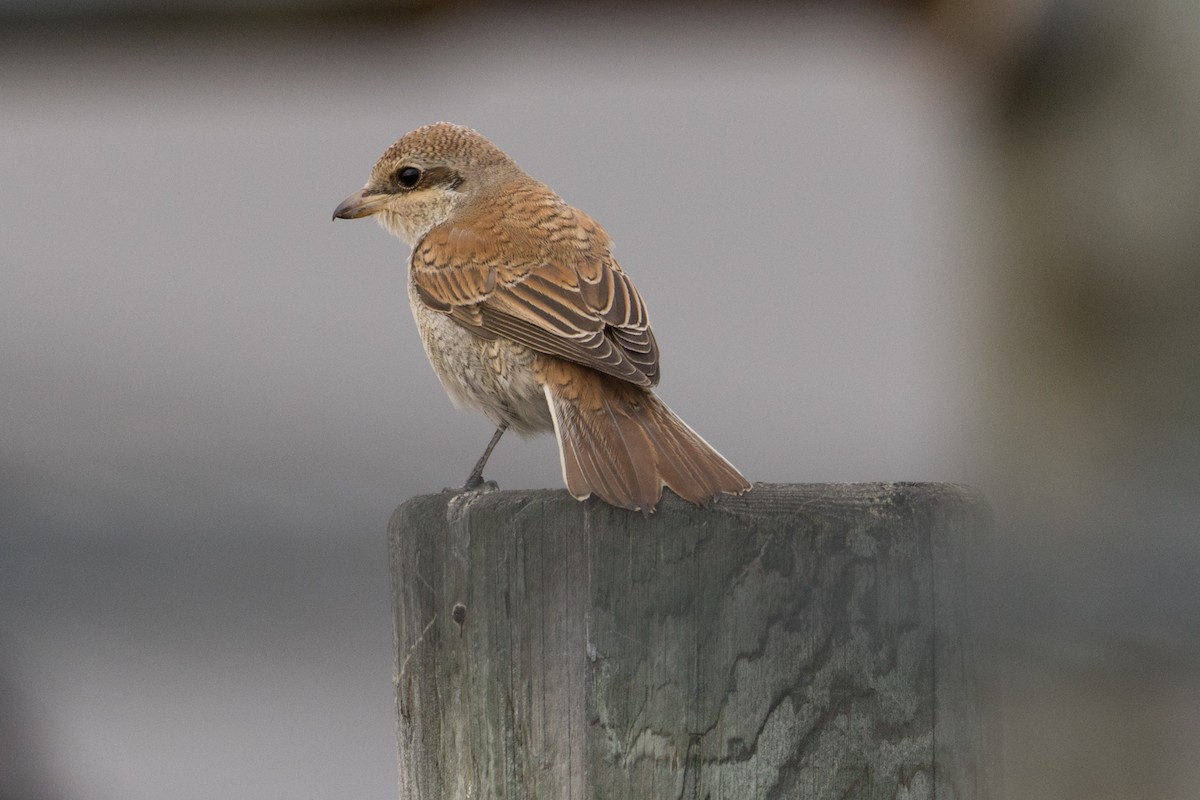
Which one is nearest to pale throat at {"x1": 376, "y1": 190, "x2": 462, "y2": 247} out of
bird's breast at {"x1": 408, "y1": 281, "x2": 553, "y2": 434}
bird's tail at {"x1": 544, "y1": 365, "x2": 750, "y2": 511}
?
bird's breast at {"x1": 408, "y1": 281, "x2": 553, "y2": 434}

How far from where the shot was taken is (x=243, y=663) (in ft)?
3.33

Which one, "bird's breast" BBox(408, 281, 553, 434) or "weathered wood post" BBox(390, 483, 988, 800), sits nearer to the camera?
"weathered wood post" BBox(390, 483, 988, 800)

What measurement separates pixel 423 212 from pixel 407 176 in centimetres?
14

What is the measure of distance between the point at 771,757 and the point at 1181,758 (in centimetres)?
83

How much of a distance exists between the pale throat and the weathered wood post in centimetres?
297

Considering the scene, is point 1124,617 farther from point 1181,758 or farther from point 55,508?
point 1181,758

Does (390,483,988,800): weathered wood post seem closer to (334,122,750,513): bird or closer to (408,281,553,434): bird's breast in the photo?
(334,122,750,513): bird

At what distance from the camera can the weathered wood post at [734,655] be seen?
164cm

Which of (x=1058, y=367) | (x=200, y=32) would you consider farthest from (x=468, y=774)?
(x=1058, y=367)

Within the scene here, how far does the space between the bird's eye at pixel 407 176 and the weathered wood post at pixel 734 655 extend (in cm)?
304

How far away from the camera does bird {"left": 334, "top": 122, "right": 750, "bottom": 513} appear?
127 inches

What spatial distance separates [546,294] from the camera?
3764mm

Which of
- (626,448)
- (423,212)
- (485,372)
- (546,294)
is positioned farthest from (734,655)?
(423,212)

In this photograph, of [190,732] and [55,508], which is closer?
[55,508]
